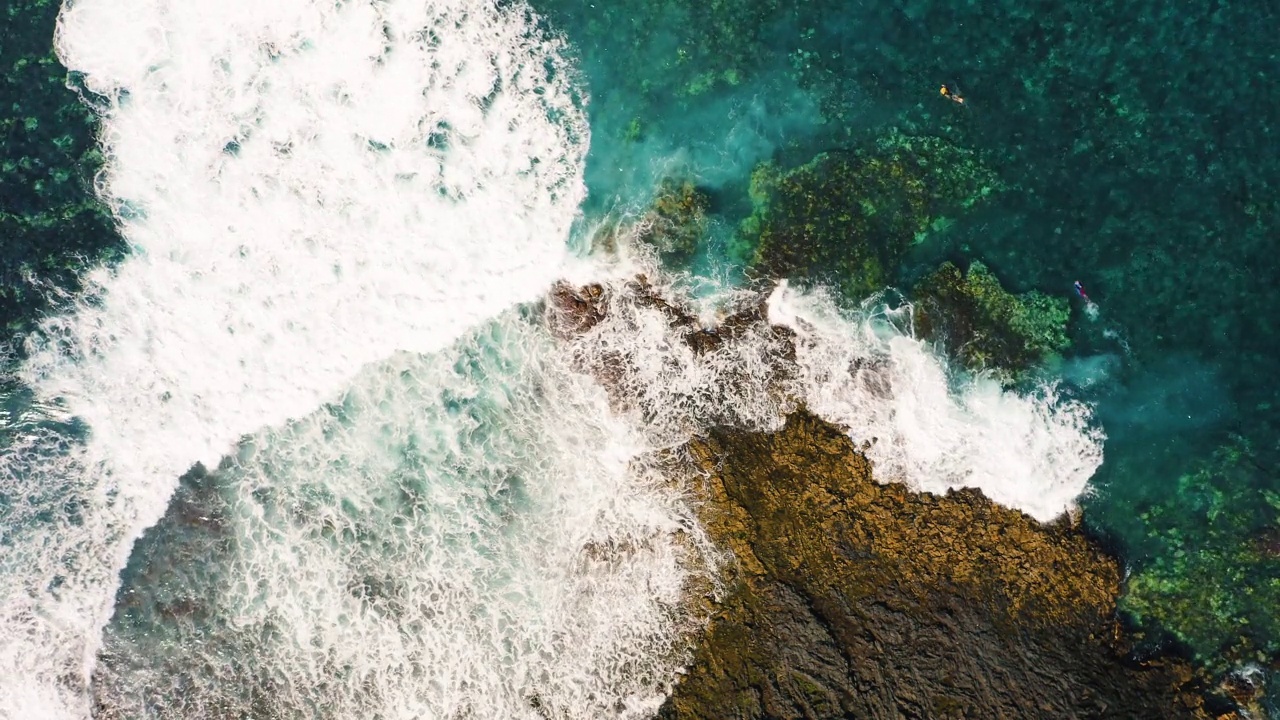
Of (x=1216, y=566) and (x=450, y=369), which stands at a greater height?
(x=1216, y=566)

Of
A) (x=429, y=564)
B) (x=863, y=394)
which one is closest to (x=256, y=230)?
(x=429, y=564)

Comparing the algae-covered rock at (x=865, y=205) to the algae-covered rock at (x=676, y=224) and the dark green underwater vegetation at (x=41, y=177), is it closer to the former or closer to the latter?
the algae-covered rock at (x=676, y=224)

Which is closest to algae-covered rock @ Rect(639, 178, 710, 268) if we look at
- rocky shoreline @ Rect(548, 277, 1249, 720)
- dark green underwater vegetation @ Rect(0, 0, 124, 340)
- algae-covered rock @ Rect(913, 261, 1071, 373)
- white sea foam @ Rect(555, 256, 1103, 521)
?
white sea foam @ Rect(555, 256, 1103, 521)

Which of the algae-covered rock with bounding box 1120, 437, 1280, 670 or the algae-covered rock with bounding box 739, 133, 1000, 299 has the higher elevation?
the algae-covered rock with bounding box 739, 133, 1000, 299

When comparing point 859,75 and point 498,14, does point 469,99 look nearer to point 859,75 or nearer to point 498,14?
point 498,14

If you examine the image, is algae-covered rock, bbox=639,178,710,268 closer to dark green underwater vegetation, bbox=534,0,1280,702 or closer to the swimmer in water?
dark green underwater vegetation, bbox=534,0,1280,702

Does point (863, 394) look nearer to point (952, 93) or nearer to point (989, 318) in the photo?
point (989, 318)
